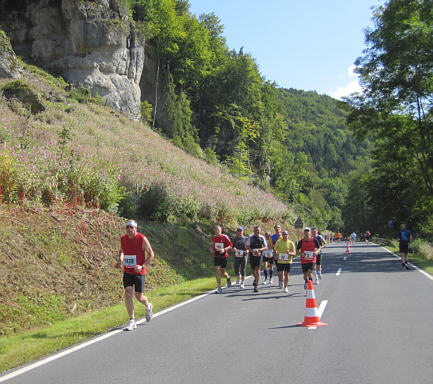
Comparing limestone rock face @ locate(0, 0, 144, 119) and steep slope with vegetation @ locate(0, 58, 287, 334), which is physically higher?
limestone rock face @ locate(0, 0, 144, 119)

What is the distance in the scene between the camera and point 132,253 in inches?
332

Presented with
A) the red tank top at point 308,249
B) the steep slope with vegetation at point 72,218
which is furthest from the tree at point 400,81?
the red tank top at point 308,249

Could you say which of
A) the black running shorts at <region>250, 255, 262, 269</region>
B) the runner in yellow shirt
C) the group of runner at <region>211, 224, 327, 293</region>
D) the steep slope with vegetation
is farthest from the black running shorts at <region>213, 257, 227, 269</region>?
the steep slope with vegetation

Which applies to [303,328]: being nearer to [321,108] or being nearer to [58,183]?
[58,183]

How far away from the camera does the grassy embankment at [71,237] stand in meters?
8.47

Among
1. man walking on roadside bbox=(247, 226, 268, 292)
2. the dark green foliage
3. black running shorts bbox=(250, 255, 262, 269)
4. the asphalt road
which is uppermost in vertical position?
the dark green foliage

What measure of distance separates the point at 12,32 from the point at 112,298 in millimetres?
36775

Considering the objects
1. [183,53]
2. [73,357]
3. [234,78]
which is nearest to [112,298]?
[73,357]

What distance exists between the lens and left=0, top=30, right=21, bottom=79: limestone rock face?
29.5 metres

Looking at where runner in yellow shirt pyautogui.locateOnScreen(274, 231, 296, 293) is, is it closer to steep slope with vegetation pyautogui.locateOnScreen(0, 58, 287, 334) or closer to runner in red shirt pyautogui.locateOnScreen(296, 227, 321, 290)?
runner in red shirt pyautogui.locateOnScreen(296, 227, 321, 290)

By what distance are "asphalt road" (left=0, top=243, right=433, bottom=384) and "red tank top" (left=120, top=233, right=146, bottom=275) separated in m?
1.13

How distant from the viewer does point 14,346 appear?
22.6 feet

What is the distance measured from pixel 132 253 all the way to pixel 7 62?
87.4 feet

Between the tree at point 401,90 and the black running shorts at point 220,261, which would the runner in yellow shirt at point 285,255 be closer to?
the black running shorts at point 220,261
